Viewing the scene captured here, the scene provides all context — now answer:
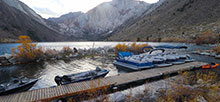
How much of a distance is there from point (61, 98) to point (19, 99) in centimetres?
261

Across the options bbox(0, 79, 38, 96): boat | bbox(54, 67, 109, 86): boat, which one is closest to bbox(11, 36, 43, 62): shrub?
bbox(0, 79, 38, 96): boat

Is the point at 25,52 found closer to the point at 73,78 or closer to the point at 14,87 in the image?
the point at 14,87

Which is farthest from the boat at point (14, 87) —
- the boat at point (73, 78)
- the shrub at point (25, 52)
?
the shrub at point (25, 52)

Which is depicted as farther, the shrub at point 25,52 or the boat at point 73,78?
the shrub at point 25,52

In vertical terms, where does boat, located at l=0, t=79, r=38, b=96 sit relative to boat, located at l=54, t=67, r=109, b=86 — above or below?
below

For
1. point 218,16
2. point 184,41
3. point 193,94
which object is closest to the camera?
point 193,94

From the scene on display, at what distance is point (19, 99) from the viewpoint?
7305mm

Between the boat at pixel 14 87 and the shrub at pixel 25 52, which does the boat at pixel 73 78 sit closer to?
the boat at pixel 14 87

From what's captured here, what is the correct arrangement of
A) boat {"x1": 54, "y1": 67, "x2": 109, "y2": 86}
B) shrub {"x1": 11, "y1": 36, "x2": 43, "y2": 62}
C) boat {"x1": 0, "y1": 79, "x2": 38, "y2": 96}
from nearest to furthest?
boat {"x1": 0, "y1": 79, "x2": 38, "y2": 96}, boat {"x1": 54, "y1": 67, "x2": 109, "y2": 86}, shrub {"x1": 11, "y1": 36, "x2": 43, "y2": 62}

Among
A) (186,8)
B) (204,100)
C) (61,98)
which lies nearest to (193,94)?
(204,100)

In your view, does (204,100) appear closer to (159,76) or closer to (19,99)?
(159,76)

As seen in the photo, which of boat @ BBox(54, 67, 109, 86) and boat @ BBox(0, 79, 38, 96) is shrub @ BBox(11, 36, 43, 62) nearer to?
boat @ BBox(0, 79, 38, 96)

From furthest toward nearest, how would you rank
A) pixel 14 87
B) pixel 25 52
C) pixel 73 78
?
pixel 25 52, pixel 73 78, pixel 14 87

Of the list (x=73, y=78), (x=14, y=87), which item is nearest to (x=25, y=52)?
(x=14, y=87)
